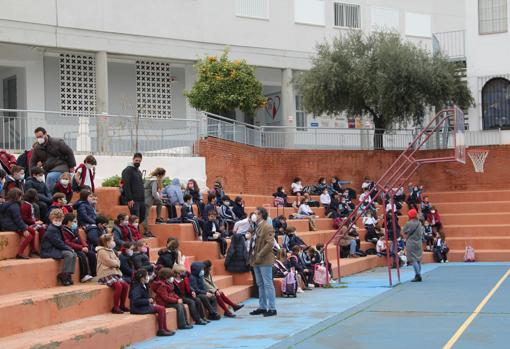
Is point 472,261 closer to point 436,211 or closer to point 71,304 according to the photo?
point 436,211

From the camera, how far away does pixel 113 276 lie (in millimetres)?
14688

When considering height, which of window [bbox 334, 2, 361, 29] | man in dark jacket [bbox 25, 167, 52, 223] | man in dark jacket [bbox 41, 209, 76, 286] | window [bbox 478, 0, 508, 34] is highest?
window [bbox 334, 2, 361, 29]

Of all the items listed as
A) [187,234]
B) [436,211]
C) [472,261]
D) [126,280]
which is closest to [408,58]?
[436,211]

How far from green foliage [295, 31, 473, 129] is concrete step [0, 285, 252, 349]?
21676mm

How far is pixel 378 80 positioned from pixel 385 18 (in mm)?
7986

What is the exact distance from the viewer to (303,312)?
1695 centimetres

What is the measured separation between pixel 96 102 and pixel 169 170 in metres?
7.94

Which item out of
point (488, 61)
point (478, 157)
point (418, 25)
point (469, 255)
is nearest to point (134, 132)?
point (469, 255)

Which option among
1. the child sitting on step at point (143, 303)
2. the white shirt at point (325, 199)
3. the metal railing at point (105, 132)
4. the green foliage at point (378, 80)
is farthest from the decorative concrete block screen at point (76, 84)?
the child sitting on step at point (143, 303)

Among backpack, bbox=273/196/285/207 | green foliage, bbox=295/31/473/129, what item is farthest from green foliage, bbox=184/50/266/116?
green foliage, bbox=295/31/473/129

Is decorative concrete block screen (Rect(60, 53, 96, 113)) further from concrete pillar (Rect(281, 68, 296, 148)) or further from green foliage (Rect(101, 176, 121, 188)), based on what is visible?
green foliage (Rect(101, 176, 121, 188))

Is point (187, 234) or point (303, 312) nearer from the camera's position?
point (303, 312)

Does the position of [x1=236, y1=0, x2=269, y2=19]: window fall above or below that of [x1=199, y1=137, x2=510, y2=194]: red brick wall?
above

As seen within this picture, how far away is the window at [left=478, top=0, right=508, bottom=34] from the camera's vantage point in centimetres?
3728
